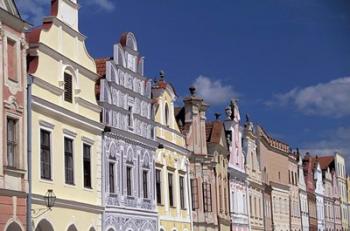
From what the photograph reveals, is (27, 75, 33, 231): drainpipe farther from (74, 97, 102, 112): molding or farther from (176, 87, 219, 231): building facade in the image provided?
(176, 87, 219, 231): building facade

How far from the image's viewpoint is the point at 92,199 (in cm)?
2923

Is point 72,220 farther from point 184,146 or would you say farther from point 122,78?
point 184,146

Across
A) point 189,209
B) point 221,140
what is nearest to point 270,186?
point 221,140

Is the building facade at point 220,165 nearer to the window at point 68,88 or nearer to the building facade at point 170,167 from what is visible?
the building facade at point 170,167

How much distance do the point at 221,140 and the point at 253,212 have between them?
32.2ft

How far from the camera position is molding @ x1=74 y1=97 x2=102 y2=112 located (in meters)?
28.5

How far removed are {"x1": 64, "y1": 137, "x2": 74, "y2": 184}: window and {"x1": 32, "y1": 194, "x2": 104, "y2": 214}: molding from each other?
85 centimetres

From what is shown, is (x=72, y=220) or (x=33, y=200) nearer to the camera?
(x=33, y=200)

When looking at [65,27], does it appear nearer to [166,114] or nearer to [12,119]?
[12,119]

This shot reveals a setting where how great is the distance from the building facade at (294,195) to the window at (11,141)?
45536 mm

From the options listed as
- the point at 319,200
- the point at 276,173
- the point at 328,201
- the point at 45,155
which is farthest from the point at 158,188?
the point at 328,201

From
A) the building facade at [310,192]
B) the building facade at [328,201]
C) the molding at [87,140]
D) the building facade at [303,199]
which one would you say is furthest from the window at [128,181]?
the building facade at [328,201]

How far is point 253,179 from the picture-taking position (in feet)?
179

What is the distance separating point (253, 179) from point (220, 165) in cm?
960
